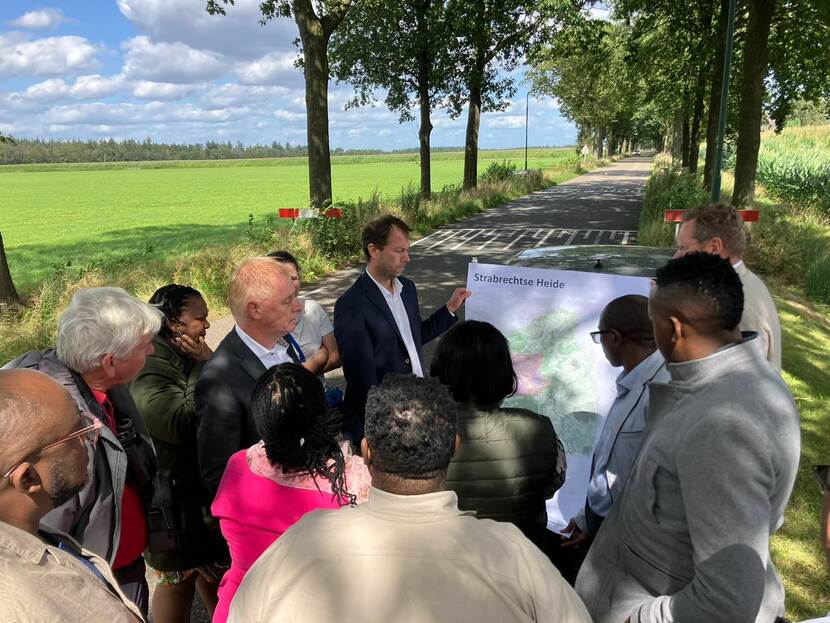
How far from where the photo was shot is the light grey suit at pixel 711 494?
4.51 feet

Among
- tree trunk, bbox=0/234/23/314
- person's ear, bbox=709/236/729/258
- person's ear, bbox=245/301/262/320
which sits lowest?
tree trunk, bbox=0/234/23/314

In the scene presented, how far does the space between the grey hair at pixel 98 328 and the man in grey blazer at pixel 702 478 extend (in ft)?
6.05

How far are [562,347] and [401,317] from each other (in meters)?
0.99

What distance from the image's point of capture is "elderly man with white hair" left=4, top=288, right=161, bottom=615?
1945 millimetres

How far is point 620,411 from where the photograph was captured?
2.27m

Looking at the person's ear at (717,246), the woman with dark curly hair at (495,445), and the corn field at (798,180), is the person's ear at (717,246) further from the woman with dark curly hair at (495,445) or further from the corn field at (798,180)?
the corn field at (798,180)

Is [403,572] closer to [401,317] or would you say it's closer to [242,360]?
[242,360]

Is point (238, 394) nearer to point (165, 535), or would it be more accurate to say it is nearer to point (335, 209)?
point (165, 535)

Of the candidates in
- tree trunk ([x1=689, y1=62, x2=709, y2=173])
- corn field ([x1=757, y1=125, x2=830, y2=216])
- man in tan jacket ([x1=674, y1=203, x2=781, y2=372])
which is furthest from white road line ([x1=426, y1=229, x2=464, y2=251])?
man in tan jacket ([x1=674, y1=203, x2=781, y2=372])

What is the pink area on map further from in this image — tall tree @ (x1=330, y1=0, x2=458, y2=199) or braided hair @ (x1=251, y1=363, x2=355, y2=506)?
tall tree @ (x1=330, y1=0, x2=458, y2=199)

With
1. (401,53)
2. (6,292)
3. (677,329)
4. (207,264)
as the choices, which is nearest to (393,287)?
(677,329)

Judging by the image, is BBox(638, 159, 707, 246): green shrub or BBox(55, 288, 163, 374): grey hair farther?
BBox(638, 159, 707, 246): green shrub

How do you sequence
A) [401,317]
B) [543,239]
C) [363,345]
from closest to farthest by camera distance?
[363,345], [401,317], [543,239]

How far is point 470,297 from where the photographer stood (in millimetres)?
3623
